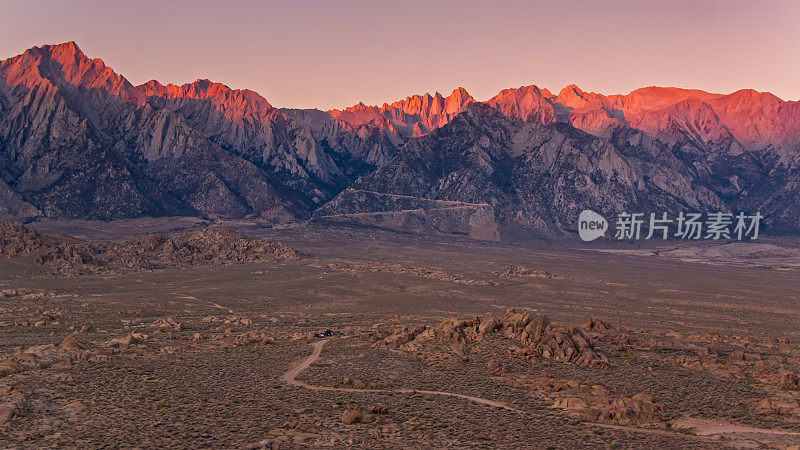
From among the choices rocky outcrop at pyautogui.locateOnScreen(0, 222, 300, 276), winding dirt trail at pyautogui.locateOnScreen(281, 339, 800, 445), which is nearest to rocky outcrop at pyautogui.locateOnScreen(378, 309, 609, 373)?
winding dirt trail at pyautogui.locateOnScreen(281, 339, 800, 445)

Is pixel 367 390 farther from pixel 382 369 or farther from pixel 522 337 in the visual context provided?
pixel 522 337

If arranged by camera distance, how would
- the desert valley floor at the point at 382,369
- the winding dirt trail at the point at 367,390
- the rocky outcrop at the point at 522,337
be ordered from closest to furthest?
the desert valley floor at the point at 382,369
the winding dirt trail at the point at 367,390
the rocky outcrop at the point at 522,337

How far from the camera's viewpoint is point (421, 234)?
195 m

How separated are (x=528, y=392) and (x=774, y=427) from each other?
1087cm

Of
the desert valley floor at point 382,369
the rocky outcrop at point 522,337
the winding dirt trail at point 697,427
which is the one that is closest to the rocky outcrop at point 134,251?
the desert valley floor at point 382,369

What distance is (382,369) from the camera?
119 ft

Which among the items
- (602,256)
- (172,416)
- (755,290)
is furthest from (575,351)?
(602,256)

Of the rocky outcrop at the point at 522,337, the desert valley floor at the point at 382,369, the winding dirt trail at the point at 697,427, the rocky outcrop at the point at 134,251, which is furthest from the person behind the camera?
the rocky outcrop at the point at 134,251

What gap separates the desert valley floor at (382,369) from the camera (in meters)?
25.8

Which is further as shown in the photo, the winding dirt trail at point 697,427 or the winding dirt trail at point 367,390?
the winding dirt trail at point 367,390

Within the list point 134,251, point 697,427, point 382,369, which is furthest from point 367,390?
point 134,251

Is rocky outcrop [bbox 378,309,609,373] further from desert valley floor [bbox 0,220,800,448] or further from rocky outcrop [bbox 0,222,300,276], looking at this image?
rocky outcrop [bbox 0,222,300,276]

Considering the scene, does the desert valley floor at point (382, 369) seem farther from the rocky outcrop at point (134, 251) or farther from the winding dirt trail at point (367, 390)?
the rocky outcrop at point (134, 251)

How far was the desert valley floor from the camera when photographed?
25766 millimetres
